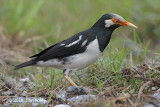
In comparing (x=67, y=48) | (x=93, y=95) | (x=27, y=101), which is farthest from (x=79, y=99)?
(x=67, y=48)

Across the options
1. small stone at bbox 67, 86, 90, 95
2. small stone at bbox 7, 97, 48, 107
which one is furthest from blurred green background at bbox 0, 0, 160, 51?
small stone at bbox 7, 97, 48, 107

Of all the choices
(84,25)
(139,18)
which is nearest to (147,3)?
(139,18)

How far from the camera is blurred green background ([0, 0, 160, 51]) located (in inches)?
300

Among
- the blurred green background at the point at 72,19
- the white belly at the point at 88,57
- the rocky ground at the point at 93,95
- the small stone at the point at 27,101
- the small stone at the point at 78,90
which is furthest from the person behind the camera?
the blurred green background at the point at 72,19

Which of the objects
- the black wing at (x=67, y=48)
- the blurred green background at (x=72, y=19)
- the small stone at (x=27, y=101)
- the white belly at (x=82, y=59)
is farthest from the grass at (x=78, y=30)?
the small stone at (x=27, y=101)

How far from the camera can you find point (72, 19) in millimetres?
8789

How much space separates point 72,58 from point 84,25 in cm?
348

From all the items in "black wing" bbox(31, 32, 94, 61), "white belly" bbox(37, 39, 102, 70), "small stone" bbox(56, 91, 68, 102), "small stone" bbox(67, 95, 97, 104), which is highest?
"black wing" bbox(31, 32, 94, 61)

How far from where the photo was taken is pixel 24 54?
23.2ft

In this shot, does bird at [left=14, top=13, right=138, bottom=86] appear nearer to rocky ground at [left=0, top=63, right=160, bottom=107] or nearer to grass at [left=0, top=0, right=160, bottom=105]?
grass at [left=0, top=0, right=160, bottom=105]

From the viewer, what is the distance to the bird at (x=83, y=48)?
4527 millimetres

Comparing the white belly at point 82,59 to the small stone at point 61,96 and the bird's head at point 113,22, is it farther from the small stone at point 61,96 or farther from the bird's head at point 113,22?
the small stone at point 61,96

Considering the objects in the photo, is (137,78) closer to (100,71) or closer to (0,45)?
(100,71)

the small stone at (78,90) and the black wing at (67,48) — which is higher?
the black wing at (67,48)
